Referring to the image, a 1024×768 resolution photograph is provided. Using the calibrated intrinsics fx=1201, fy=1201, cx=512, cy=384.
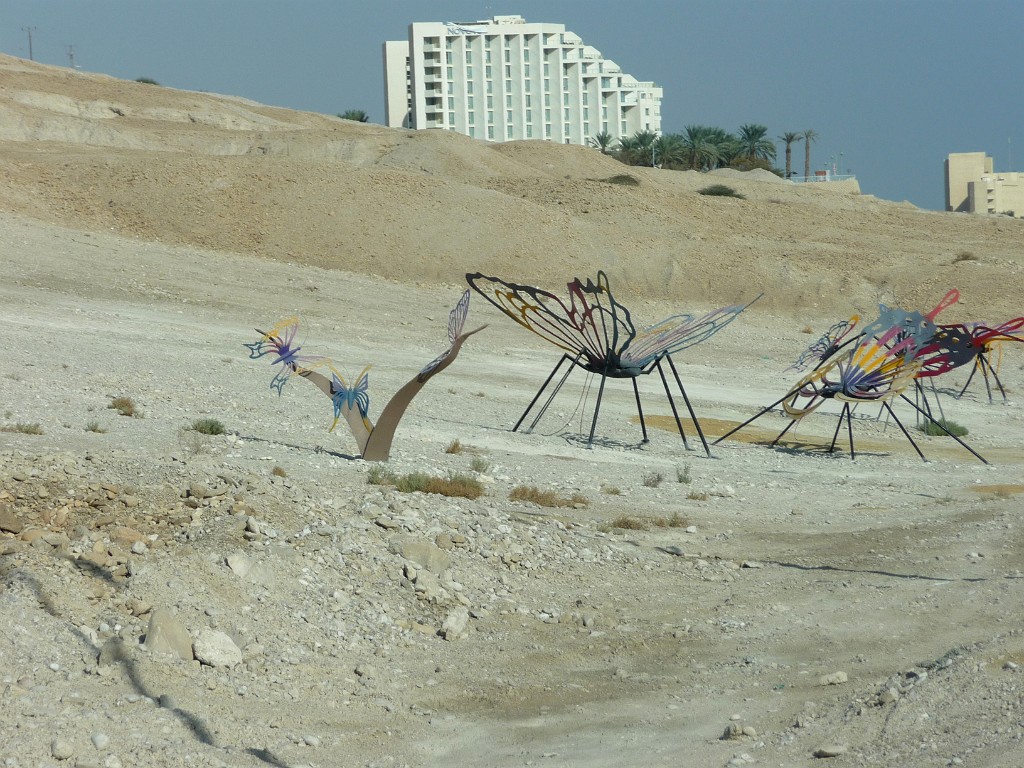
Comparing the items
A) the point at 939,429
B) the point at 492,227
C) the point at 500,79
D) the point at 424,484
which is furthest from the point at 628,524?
the point at 500,79

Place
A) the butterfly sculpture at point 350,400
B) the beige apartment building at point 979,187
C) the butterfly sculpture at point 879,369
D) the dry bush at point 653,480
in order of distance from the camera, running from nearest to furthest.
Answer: the butterfly sculpture at point 350,400, the dry bush at point 653,480, the butterfly sculpture at point 879,369, the beige apartment building at point 979,187

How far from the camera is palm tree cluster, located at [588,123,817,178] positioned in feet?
325

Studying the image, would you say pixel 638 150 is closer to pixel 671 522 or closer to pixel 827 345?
pixel 827 345

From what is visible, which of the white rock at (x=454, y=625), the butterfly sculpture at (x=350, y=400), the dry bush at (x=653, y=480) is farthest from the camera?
the dry bush at (x=653, y=480)

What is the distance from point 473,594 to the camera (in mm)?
10977

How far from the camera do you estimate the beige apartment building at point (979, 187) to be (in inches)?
4798

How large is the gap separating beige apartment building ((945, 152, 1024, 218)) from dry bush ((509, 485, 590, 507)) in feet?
368

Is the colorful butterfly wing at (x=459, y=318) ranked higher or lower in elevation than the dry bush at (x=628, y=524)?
higher

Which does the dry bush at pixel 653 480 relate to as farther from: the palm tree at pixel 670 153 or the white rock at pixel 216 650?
the palm tree at pixel 670 153

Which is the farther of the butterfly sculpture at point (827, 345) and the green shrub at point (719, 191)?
the green shrub at point (719, 191)

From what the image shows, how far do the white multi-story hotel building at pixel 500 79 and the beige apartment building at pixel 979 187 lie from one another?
3849cm

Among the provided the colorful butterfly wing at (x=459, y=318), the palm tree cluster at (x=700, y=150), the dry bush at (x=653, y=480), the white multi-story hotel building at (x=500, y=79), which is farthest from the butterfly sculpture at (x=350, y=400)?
the white multi-story hotel building at (x=500, y=79)

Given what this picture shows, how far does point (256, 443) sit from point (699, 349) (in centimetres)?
2449

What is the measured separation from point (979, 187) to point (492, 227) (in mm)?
90541
